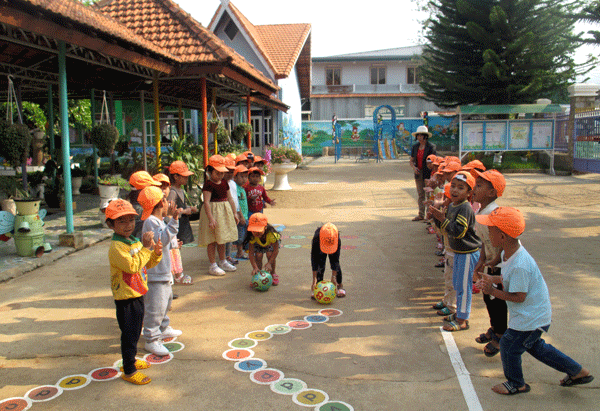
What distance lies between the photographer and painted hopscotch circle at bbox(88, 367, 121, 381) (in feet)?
11.3

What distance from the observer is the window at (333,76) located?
133 feet

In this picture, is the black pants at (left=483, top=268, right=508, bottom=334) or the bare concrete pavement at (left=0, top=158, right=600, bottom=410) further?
the black pants at (left=483, top=268, right=508, bottom=334)

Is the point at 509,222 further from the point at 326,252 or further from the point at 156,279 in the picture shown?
the point at 156,279

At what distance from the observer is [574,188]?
13141 millimetres

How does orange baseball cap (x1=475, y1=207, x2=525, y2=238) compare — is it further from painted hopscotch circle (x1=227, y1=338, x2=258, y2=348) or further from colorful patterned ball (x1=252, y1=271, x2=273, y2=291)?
colorful patterned ball (x1=252, y1=271, x2=273, y2=291)

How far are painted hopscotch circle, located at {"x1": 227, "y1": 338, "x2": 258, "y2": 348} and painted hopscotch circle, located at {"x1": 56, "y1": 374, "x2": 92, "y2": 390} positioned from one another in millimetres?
1085

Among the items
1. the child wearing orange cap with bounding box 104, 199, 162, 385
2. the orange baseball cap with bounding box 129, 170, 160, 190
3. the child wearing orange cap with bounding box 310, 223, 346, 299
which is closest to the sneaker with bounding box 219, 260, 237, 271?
the child wearing orange cap with bounding box 310, 223, 346, 299

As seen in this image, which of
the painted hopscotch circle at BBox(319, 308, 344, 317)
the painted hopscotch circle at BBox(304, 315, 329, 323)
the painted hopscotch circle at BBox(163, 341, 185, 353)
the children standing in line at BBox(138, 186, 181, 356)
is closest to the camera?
the children standing in line at BBox(138, 186, 181, 356)

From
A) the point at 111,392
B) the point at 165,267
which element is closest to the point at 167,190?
the point at 165,267

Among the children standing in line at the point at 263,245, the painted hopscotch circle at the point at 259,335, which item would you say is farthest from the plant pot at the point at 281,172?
the painted hopscotch circle at the point at 259,335

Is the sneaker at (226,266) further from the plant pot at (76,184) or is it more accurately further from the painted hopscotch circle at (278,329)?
the plant pot at (76,184)

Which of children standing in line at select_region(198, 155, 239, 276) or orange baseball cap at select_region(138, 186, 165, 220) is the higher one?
orange baseball cap at select_region(138, 186, 165, 220)

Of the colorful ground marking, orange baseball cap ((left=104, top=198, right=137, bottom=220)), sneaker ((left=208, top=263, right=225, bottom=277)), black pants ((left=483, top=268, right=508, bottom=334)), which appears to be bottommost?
the colorful ground marking

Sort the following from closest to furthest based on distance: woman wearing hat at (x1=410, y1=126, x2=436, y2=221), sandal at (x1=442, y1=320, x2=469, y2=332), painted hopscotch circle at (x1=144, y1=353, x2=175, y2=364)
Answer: painted hopscotch circle at (x1=144, y1=353, x2=175, y2=364) < sandal at (x1=442, y1=320, x2=469, y2=332) < woman wearing hat at (x1=410, y1=126, x2=436, y2=221)
